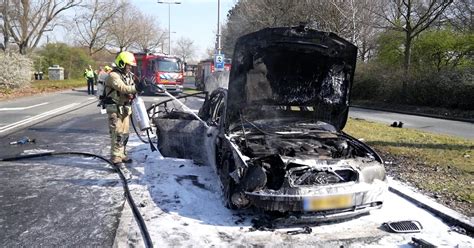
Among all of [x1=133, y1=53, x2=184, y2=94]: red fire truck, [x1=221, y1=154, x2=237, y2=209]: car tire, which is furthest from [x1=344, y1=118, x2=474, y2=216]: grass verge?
[x1=133, y1=53, x2=184, y2=94]: red fire truck

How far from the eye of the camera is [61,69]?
137 ft

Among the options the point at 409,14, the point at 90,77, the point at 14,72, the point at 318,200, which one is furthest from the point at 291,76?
the point at 14,72

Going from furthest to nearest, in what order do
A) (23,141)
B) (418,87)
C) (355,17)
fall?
1. (418,87)
2. (355,17)
3. (23,141)

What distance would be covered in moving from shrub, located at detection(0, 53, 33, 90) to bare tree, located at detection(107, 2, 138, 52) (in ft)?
83.5

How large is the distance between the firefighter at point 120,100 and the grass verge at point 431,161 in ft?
15.0

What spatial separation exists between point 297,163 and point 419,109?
61.2 feet

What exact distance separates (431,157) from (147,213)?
5.91 m

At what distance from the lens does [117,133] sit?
7.11 m

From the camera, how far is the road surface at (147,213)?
426 centimetres

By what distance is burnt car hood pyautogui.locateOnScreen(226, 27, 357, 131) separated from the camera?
5660 millimetres

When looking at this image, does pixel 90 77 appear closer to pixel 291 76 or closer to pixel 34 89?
pixel 34 89

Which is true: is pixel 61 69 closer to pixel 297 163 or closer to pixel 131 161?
pixel 131 161

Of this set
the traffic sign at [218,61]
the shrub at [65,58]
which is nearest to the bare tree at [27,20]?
the shrub at [65,58]

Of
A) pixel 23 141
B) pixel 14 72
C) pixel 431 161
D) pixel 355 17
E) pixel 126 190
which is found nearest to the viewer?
pixel 126 190
